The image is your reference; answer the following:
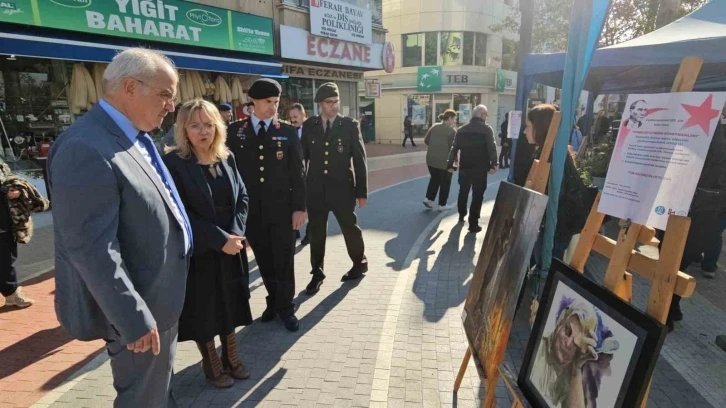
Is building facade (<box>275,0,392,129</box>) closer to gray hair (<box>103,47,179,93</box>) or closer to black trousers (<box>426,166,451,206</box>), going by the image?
black trousers (<box>426,166,451,206</box>)

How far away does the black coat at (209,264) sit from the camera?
2666mm

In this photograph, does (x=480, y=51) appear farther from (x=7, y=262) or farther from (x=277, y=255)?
(x=7, y=262)

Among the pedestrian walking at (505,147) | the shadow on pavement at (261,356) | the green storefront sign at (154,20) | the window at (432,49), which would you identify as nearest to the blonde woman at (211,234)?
the shadow on pavement at (261,356)

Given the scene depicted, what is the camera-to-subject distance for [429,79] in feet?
83.6

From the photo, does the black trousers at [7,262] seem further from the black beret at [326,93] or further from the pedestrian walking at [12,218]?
the black beret at [326,93]

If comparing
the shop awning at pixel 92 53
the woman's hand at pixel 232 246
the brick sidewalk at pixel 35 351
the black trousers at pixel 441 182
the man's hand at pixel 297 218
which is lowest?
the brick sidewalk at pixel 35 351

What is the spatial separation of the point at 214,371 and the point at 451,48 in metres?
25.9

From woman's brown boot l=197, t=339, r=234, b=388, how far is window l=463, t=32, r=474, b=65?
1028 inches

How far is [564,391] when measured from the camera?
5.80ft

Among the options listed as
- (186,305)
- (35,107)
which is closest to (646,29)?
(186,305)

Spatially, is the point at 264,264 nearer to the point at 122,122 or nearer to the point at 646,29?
the point at 122,122

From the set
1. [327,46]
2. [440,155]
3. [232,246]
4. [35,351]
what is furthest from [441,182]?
[327,46]

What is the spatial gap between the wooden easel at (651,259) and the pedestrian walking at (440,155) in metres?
6.03

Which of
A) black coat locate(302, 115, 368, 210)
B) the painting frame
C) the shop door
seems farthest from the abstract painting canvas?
the shop door
